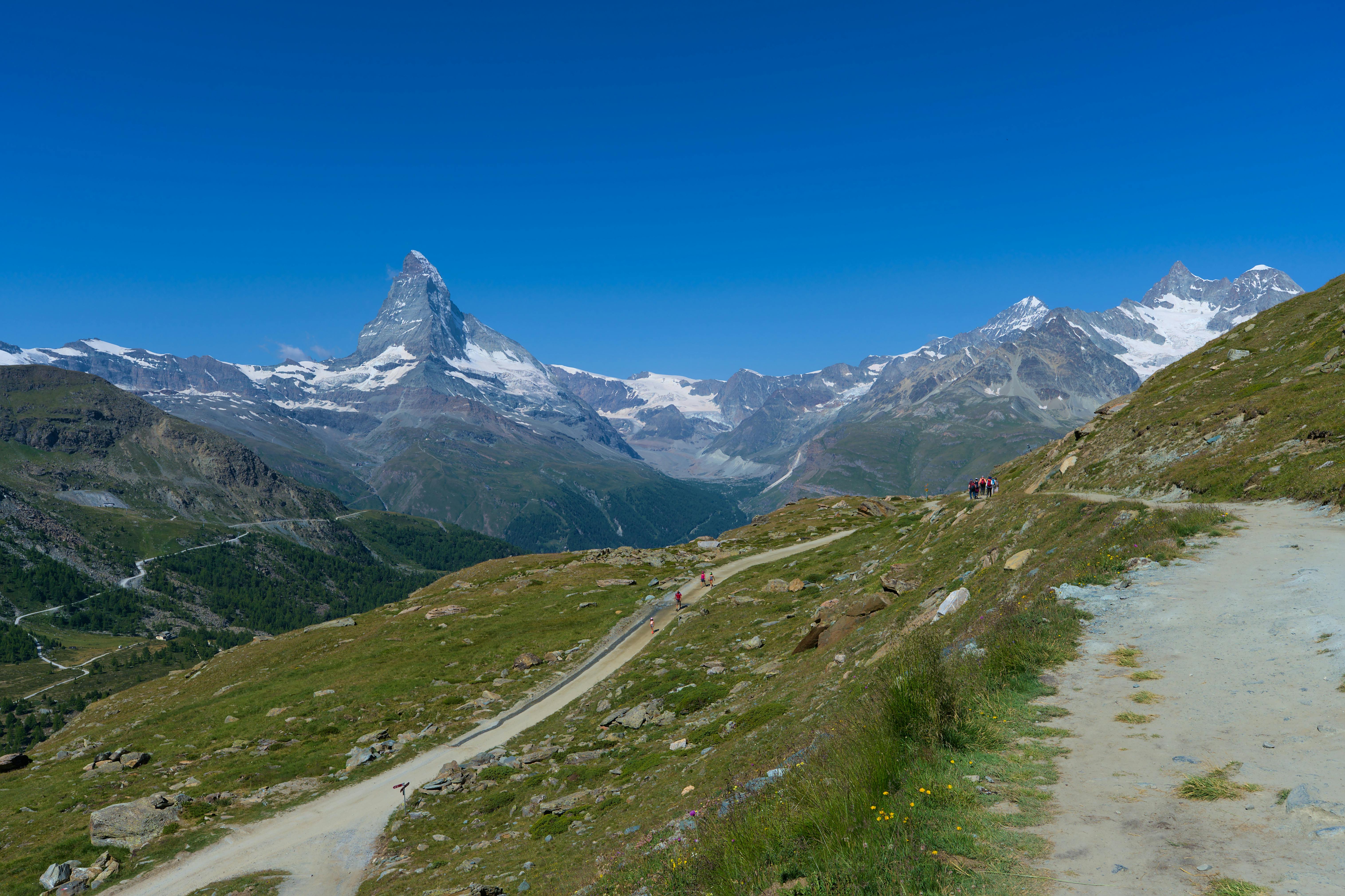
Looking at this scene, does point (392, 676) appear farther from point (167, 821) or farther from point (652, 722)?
point (652, 722)

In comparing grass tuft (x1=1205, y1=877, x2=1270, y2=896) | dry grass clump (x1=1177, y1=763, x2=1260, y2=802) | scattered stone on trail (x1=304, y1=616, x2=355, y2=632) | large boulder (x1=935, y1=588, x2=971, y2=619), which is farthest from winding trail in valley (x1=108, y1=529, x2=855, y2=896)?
scattered stone on trail (x1=304, y1=616, x2=355, y2=632)

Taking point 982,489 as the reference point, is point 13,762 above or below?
below

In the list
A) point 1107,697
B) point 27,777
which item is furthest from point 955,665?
point 27,777

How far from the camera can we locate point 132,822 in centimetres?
3744

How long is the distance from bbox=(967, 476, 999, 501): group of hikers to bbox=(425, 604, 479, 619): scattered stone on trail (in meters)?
68.5

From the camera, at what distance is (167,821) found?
38.1m

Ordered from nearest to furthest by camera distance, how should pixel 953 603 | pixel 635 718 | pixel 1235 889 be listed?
pixel 1235 889
pixel 953 603
pixel 635 718

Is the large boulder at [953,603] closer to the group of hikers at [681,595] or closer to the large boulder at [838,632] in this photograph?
the large boulder at [838,632]

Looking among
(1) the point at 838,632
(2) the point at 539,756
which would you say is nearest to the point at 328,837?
(2) the point at 539,756

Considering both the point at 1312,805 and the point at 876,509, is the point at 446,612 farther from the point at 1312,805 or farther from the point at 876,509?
the point at 1312,805

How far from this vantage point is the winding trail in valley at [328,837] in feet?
107

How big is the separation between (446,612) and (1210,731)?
3564 inches

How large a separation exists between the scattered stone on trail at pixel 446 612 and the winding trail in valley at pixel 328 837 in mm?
38891

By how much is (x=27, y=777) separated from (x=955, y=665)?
2765 inches
